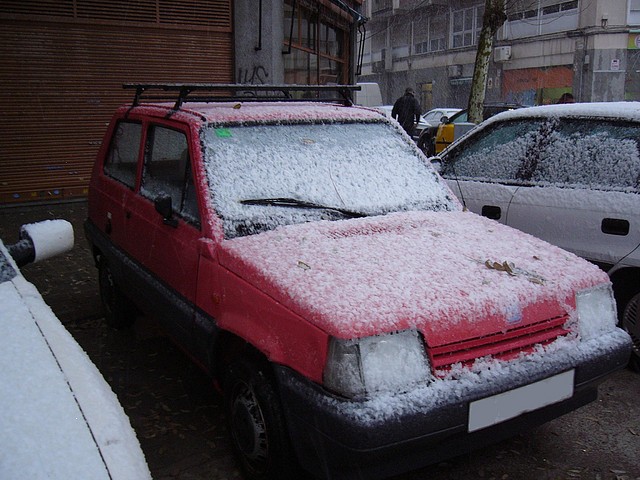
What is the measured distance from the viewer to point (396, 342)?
2.34 meters

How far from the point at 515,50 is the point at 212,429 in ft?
103

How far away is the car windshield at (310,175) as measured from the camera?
3.19 metres

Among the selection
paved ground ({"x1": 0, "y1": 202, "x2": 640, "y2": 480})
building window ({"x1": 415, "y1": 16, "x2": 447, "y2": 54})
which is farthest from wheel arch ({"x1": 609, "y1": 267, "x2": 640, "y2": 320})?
building window ({"x1": 415, "y1": 16, "x2": 447, "y2": 54})

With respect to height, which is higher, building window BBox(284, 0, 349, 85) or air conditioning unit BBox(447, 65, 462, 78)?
air conditioning unit BBox(447, 65, 462, 78)

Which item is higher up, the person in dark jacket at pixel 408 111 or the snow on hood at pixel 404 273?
the person in dark jacket at pixel 408 111

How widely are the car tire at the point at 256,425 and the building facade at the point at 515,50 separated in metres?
23.0

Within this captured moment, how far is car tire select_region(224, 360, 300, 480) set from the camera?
102 inches

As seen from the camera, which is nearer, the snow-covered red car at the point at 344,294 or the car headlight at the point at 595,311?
the snow-covered red car at the point at 344,294

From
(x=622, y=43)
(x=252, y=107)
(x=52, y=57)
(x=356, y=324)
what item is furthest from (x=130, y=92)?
(x=622, y=43)

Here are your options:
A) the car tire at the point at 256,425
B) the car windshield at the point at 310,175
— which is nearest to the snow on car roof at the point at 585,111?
the car windshield at the point at 310,175

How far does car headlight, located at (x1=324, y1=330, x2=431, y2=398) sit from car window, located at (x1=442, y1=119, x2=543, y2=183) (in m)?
2.63

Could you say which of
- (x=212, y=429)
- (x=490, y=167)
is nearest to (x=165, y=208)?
(x=212, y=429)

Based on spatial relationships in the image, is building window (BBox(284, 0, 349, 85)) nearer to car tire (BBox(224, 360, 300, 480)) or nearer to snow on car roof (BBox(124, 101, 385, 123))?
snow on car roof (BBox(124, 101, 385, 123))

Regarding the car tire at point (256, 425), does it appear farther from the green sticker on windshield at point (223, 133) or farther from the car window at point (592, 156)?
the car window at point (592, 156)
